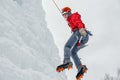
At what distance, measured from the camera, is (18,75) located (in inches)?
1388

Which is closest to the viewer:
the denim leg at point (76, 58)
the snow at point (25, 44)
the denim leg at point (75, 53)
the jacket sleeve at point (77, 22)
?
the jacket sleeve at point (77, 22)

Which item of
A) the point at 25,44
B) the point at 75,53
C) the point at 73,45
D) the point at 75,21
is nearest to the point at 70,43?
the point at 73,45

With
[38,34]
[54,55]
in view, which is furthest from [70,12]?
[54,55]

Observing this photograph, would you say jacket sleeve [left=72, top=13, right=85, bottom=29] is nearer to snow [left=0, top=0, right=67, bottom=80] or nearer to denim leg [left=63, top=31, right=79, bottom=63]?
denim leg [left=63, top=31, right=79, bottom=63]

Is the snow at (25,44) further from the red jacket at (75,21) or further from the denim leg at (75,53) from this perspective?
the red jacket at (75,21)

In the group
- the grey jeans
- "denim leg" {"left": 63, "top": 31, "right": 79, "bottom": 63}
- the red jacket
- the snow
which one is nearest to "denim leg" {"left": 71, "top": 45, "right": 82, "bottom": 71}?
the grey jeans

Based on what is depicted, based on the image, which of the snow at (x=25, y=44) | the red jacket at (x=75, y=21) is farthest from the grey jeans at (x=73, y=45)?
the snow at (x=25, y=44)

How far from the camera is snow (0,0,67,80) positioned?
37.0 meters

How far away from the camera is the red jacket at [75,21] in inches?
458

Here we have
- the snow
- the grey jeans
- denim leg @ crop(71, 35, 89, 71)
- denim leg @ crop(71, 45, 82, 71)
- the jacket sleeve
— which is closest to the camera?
the jacket sleeve

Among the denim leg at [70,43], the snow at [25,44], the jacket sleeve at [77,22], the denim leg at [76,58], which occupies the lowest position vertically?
the denim leg at [76,58]

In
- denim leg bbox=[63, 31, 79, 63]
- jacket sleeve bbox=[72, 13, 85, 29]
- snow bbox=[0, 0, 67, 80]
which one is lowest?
denim leg bbox=[63, 31, 79, 63]

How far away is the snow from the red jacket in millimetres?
22130

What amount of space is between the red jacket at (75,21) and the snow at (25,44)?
22.1 meters
